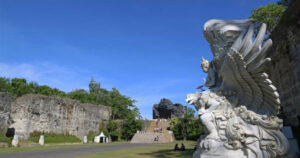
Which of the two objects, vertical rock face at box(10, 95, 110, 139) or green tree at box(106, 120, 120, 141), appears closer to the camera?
vertical rock face at box(10, 95, 110, 139)

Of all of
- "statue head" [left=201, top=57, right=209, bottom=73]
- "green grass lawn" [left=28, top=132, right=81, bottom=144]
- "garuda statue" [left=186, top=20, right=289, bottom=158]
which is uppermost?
"statue head" [left=201, top=57, right=209, bottom=73]

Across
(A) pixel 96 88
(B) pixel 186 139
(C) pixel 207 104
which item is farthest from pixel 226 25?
(A) pixel 96 88

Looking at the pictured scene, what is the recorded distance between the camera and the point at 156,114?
6278 cm

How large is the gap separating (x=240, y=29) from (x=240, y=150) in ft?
8.98

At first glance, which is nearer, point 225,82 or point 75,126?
point 225,82

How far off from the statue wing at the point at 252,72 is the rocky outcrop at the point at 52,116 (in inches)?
824

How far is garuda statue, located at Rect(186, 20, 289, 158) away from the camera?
13.4 feet

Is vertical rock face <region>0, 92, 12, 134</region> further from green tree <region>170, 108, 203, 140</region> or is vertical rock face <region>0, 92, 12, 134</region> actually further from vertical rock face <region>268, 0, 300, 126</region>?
vertical rock face <region>268, 0, 300, 126</region>

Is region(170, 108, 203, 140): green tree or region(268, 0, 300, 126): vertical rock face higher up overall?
region(268, 0, 300, 126): vertical rock face

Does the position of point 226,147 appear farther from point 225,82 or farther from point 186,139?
point 186,139

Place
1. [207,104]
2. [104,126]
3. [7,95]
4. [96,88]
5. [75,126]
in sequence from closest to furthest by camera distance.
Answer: [207,104] → [7,95] → [75,126] → [104,126] → [96,88]

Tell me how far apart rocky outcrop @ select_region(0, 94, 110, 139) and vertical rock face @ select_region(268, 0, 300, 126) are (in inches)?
875

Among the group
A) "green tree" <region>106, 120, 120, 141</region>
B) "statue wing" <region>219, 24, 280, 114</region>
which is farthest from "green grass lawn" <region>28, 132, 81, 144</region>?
"statue wing" <region>219, 24, 280, 114</region>

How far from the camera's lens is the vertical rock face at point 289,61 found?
384 inches
